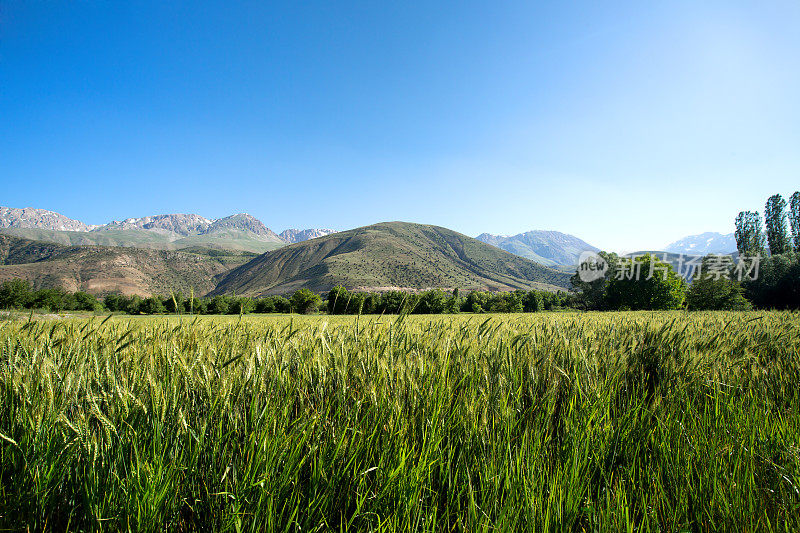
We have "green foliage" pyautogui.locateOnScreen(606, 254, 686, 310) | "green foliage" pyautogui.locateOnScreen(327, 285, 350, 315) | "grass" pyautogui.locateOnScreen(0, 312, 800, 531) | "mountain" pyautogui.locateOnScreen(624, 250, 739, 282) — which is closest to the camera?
"grass" pyautogui.locateOnScreen(0, 312, 800, 531)

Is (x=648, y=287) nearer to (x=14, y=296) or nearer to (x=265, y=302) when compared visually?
(x=265, y=302)

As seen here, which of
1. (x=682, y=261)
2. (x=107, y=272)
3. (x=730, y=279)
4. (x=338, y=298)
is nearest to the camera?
(x=338, y=298)

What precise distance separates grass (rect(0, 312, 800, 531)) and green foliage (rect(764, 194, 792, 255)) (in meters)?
80.8

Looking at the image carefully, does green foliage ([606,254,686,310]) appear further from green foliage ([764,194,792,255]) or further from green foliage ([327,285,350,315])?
green foliage ([327,285,350,315])

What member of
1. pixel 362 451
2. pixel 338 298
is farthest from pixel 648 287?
pixel 362 451

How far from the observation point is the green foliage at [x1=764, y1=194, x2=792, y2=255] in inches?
2114

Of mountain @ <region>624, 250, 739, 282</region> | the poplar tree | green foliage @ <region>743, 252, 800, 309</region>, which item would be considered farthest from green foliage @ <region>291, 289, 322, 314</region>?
the poplar tree

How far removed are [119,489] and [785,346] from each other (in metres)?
5.36

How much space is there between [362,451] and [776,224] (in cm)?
8604

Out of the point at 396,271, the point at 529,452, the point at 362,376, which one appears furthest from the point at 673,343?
the point at 396,271

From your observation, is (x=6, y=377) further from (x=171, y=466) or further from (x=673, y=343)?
(x=673, y=343)

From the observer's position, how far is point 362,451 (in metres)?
1.24

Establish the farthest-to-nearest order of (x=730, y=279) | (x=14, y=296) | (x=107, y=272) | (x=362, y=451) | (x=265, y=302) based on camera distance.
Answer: (x=107, y=272) < (x=265, y=302) < (x=730, y=279) < (x=14, y=296) < (x=362, y=451)

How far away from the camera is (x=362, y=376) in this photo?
5.46 ft
